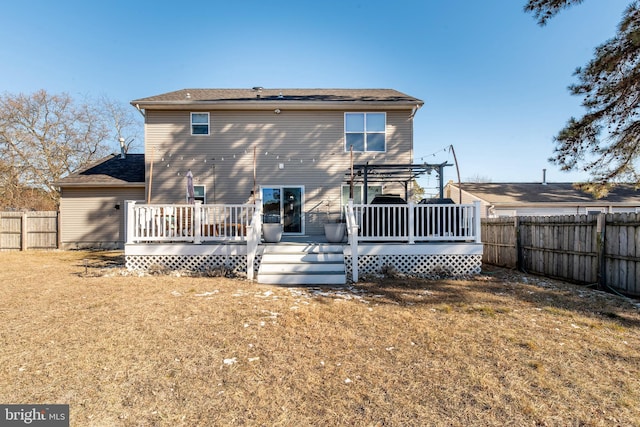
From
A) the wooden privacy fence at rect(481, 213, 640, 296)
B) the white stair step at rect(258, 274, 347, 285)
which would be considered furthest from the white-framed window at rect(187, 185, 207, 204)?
the wooden privacy fence at rect(481, 213, 640, 296)

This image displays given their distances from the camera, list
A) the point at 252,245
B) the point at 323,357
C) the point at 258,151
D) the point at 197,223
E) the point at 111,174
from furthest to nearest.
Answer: the point at 111,174
the point at 258,151
the point at 197,223
the point at 252,245
the point at 323,357

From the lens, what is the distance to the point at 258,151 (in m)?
11.9

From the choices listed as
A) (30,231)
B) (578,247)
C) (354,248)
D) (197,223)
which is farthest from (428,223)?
(30,231)

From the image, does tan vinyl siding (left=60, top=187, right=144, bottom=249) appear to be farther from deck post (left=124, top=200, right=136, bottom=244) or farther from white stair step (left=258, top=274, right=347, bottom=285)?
white stair step (left=258, top=274, right=347, bottom=285)

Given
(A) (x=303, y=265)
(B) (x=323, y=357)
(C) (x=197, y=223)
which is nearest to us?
(B) (x=323, y=357)

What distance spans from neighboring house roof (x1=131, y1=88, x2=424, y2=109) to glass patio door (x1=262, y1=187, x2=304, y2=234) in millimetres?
3107

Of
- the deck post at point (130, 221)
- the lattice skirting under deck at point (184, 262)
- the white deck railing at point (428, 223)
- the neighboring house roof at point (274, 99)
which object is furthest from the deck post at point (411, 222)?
the deck post at point (130, 221)

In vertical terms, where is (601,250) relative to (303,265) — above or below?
above

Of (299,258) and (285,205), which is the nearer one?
(299,258)

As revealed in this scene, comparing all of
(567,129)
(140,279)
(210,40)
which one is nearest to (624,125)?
(567,129)

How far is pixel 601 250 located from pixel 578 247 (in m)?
0.53

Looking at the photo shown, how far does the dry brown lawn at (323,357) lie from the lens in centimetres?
237

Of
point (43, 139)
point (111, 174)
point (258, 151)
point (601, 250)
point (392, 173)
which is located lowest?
point (601, 250)

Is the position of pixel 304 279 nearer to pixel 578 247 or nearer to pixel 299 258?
pixel 299 258
